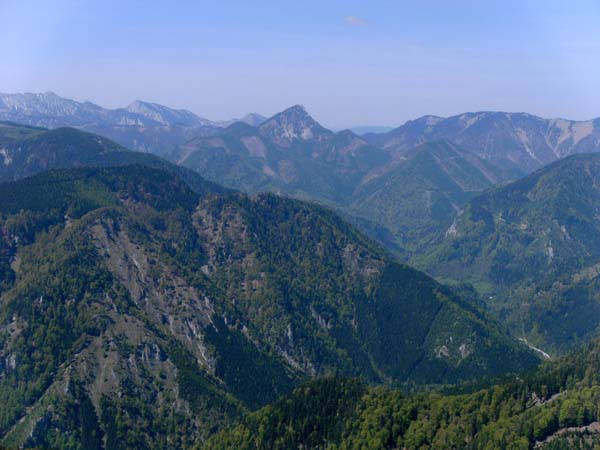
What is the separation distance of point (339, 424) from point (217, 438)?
4216cm

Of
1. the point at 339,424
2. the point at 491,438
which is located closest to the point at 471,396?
the point at 491,438

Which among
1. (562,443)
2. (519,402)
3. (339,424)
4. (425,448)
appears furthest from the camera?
(339,424)

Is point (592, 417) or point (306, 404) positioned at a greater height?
point (592, 417)

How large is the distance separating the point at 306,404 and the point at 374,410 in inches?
888

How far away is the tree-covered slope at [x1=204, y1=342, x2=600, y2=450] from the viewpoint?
14425 centimetres

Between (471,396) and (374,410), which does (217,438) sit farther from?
(471,396)

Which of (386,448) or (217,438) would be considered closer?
(386,448)

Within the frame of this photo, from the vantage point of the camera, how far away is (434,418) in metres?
158

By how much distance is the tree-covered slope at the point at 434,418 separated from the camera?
144m

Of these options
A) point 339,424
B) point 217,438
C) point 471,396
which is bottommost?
point 217,438

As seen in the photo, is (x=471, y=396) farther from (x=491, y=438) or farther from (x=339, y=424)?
(x=339, y=424)

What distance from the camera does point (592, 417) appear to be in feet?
475

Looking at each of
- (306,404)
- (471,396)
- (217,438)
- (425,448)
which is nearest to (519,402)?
(471,396)

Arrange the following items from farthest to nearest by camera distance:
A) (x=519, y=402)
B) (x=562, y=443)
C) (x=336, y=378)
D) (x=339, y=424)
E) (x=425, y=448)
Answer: (x=336, y=378) < (x=339, y=424) < (x=519, y=402) < (x=425, y=448) < (x=562, y=443)
